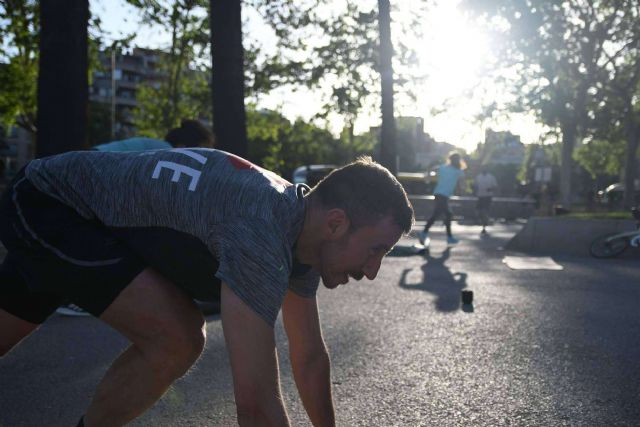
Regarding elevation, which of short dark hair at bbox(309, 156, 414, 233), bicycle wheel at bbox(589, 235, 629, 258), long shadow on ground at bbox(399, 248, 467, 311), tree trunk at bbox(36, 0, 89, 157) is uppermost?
tree trunk at bbox(36, 0, 89, 157)

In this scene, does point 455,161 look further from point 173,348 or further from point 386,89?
point 173,348

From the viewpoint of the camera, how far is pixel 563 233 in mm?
14398

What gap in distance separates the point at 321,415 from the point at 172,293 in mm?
738

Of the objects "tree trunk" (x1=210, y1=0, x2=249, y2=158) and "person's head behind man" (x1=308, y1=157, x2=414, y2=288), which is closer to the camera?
"person's head behind man" (x1=308, y1=157, x2=414, y2=288)

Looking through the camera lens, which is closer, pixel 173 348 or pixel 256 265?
pixel 256 265

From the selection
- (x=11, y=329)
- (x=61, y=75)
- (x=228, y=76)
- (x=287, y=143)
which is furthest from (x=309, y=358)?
(x=287, y=143)

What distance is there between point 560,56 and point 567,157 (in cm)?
597

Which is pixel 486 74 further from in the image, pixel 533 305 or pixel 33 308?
pixel 33 308

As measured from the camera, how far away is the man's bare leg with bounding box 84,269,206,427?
7.89ft

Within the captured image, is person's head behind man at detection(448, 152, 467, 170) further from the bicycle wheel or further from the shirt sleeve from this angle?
the shirt sleeve

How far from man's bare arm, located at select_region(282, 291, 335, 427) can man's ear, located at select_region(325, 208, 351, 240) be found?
0.55m

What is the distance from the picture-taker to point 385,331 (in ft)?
20.4

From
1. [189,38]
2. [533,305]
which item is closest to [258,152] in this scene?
[189,38]

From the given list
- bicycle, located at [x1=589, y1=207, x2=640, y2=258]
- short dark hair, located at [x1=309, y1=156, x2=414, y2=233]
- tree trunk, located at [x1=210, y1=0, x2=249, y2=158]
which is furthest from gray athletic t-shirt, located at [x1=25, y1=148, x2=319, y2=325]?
bicycle, located at [x1=589, y1=207, x2=640, y2=258]
